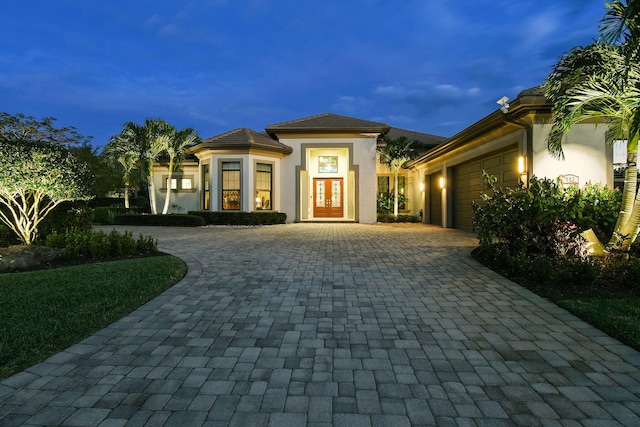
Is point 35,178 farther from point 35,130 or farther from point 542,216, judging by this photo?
point 35,130

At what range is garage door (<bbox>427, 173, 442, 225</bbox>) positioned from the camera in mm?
15781

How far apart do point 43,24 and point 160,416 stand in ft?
248

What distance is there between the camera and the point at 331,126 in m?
18.0

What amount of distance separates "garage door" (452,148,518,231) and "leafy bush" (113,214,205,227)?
1200 cm

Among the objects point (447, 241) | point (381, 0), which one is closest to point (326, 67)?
point (381, 0)

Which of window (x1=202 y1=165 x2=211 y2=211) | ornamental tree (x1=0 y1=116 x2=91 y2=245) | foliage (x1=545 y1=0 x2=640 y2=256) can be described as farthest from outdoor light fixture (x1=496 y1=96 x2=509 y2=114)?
window (x1=202 y1=165 x2=211 y2=211)

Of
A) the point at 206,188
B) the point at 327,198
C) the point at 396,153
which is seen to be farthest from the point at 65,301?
the point at 396,153

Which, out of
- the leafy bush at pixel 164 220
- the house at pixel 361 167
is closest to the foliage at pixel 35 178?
the leafy bush at pixel 164 220

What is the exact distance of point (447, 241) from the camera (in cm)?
966

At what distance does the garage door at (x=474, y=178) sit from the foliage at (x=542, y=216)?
2.95 meters

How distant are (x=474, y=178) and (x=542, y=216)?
22.6 feet

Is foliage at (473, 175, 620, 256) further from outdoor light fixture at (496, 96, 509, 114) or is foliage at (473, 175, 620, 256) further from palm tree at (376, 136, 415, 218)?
palm tree at (376, 136, 415, 218)

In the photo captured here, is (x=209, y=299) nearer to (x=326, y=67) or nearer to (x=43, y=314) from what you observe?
(x=43, y=314)

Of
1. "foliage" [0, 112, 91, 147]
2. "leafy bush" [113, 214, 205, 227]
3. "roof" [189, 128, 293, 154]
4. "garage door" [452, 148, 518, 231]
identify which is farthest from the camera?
"foliage" [0, 112, 91, 147]
